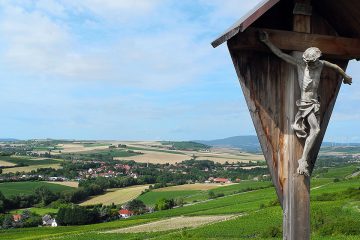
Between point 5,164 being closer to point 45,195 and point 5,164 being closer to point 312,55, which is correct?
point 45,195

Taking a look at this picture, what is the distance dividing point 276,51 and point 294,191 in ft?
4.08

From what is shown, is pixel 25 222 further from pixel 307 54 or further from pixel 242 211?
pixel 307 54

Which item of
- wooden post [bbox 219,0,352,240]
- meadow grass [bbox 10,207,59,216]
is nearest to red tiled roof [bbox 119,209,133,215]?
meadow grass [bbox 10,207,59,216]

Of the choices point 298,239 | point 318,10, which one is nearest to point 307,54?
point 318,10

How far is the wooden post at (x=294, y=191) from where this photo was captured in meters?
3.99

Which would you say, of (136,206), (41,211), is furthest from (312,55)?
(41,211)

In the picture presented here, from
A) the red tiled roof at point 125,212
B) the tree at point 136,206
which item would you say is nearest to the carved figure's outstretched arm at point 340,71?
the red tiled roof at point 125,212

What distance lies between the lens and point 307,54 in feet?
12.8

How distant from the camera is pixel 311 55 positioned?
3883mm

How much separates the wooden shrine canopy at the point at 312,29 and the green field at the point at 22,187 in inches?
2948

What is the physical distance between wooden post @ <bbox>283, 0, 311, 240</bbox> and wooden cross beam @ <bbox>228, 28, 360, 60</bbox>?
0.16 metres

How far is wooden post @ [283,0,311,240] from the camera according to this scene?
3.99 m

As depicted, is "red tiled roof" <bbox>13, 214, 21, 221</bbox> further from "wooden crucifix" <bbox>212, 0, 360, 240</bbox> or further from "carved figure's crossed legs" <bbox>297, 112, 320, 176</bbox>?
"carved figure's crossed legs" <bbox>297, 112, 320, 176</bbox>

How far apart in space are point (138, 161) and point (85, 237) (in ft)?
355
